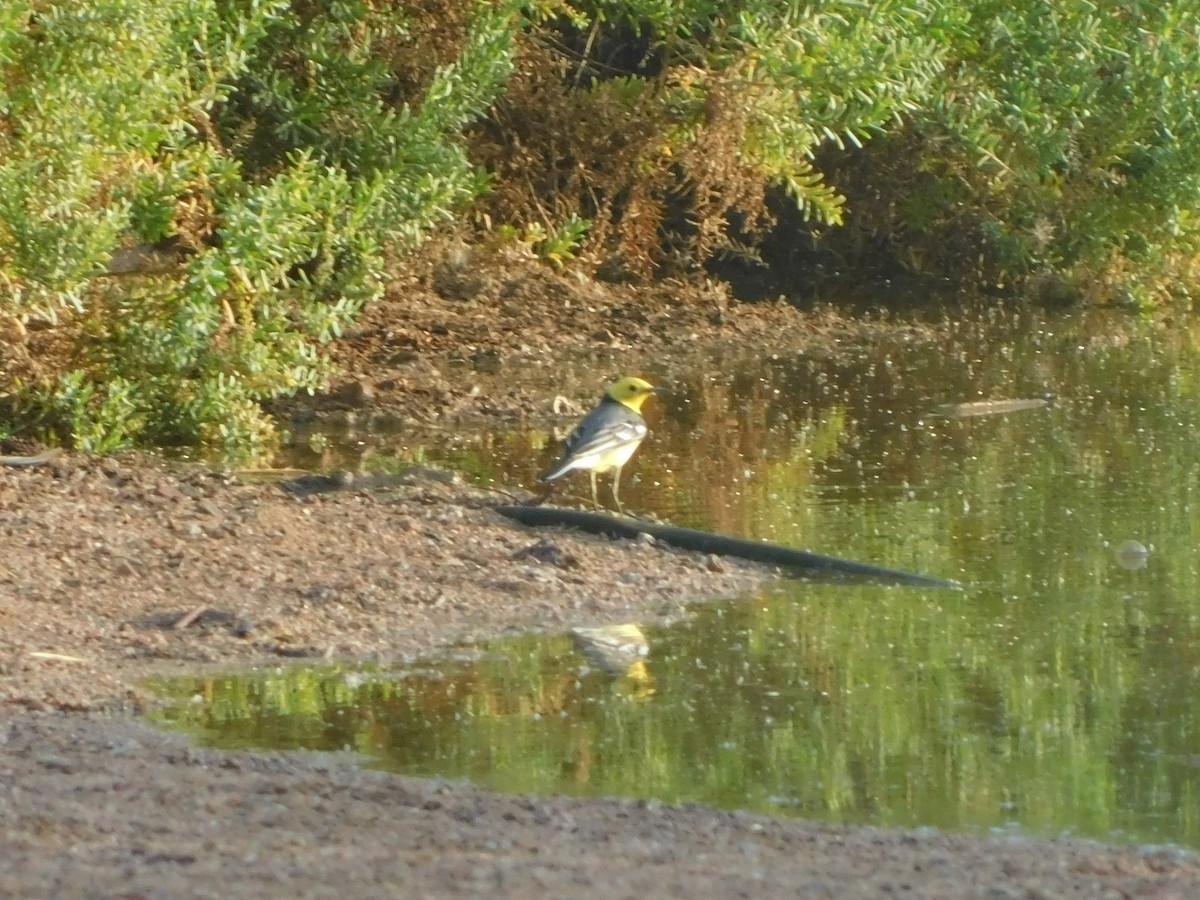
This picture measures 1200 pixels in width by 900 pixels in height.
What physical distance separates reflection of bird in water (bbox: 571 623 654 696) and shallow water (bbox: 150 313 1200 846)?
0.06 ft

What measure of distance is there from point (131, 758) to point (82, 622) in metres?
1.58

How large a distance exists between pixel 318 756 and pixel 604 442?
147 inches

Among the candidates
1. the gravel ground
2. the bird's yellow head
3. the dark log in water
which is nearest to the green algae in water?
the gravel ground

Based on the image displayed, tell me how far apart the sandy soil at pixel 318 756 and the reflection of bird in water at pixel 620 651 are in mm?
173

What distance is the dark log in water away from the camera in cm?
800

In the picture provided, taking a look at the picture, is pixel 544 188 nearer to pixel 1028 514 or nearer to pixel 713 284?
pixel 713 284

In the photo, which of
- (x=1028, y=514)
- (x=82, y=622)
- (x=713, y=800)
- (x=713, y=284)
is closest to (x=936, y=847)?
(x=713, y=800)

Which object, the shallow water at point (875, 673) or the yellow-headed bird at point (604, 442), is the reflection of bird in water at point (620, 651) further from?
the yellow-headed bird at point (604, 442)

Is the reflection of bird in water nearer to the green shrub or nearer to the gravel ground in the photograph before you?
the gravel ground

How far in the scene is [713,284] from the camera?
1620 centimetres

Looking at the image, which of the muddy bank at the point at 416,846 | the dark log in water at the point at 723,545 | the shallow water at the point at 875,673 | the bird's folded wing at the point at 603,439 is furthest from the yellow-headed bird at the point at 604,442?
the muddy bank at the point at 416,846

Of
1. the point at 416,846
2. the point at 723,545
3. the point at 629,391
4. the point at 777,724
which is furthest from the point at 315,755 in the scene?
the point at 629,391

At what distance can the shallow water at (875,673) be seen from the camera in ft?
18.5

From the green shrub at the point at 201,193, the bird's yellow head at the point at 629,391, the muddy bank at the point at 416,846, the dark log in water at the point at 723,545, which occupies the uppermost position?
the green shrub at the point at 201,193
